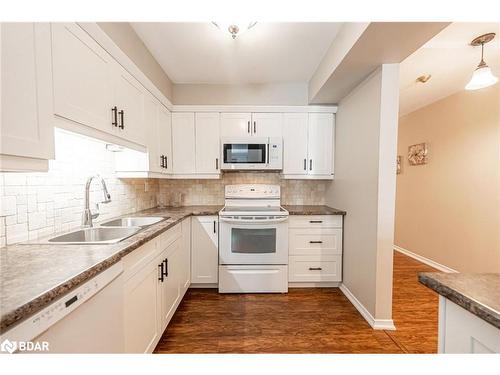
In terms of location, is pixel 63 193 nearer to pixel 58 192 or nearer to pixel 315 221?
pixel 58 192

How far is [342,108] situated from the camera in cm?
262

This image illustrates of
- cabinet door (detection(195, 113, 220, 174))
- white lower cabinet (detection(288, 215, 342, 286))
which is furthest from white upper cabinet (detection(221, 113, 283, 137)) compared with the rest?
white lower cabinet (detection(288, 215, 342, 286))

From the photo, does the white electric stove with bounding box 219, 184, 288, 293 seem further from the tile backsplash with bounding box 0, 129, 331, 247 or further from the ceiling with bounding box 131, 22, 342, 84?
the ceiling with bounding box 131, 22, 342, 84

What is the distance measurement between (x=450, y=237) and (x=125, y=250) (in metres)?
3.85

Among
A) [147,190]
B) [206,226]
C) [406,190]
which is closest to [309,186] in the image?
[206,226]

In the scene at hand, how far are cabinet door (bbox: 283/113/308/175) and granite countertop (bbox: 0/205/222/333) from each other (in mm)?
2068

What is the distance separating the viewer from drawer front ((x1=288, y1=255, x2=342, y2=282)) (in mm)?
2588

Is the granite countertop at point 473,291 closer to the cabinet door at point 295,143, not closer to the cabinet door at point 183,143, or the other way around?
the cabinet door at point 295,143

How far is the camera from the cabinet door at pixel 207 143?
2848 mm

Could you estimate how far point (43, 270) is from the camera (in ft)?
2.74

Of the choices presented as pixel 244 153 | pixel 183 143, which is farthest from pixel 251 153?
pixel 183 143

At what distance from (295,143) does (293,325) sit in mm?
2043

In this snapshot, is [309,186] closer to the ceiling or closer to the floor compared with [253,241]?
closer to the ceiling
